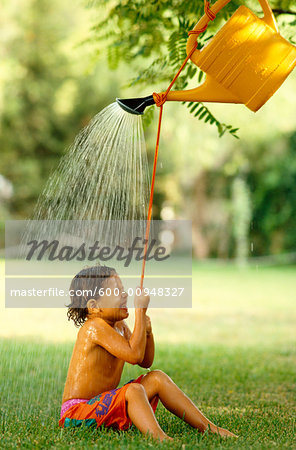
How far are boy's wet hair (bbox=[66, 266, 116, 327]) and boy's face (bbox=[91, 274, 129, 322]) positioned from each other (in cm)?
4

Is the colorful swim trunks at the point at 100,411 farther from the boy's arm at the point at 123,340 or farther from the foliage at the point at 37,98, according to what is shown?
the foliage at the point at 37,98

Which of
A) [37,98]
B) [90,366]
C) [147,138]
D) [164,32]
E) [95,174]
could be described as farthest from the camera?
[37,98]

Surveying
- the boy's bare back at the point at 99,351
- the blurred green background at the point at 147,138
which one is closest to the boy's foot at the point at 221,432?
the boy's bare back at the point at 99,351

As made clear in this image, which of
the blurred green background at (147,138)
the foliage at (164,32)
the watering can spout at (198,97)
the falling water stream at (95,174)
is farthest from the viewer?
the blurred green background at (147,138)

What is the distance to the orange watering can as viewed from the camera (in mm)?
2787

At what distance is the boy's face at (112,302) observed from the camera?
295 centimetres

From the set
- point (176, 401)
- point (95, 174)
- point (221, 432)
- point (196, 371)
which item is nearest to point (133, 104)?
point (95, 174)

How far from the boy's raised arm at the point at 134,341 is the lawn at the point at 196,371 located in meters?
0.37

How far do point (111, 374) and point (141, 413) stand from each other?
0.33 m

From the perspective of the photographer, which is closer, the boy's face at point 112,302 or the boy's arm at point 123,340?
the boy's arm at point 123,340

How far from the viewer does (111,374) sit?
2.98 m

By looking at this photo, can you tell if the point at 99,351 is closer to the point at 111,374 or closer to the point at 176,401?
the point at 111,374

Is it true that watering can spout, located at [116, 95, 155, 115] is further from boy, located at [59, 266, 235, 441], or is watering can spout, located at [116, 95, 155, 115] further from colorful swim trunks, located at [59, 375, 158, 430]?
colorful swim trunks, located at [59, 375, 158, 430]

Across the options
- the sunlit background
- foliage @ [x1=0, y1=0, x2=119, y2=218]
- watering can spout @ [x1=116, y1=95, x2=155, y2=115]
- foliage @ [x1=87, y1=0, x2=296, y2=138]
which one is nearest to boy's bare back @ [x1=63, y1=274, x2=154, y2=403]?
watering can spout @ [x1=116, y1=95, x2=155, y2=115]
